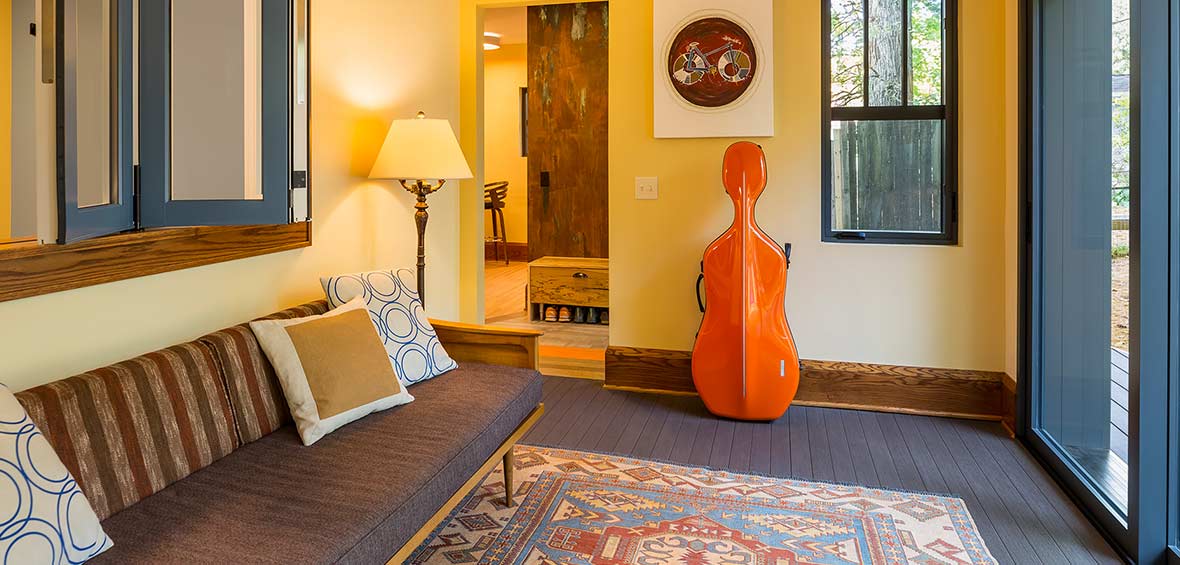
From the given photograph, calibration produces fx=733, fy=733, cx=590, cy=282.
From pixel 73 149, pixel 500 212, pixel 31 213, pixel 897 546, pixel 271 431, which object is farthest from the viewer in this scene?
pixel 500 212

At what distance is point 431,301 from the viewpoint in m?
3.92

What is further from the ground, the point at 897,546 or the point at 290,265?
the point at 290,265

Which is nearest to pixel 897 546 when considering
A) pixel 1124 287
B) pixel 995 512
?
pixel 995 512

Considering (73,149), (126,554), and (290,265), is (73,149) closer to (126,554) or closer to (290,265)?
(126,554)

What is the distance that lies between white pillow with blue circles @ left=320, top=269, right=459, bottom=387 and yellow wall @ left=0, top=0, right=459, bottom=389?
0.26m

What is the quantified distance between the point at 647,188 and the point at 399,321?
1.84 meters

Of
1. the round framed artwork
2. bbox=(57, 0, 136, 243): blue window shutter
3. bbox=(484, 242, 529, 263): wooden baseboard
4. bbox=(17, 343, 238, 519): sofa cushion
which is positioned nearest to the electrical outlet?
the round framed artwork

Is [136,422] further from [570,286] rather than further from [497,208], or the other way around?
[497,208]

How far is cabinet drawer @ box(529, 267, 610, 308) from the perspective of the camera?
Answer: 5.66 m

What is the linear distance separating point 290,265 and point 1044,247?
3.06 metres

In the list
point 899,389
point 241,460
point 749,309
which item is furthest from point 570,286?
point 241,460

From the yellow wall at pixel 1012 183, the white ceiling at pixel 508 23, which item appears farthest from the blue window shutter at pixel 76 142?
the white ceiling at pixel 508 23

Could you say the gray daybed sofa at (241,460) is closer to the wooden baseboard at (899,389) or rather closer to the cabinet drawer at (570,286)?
the wooden baseboard at (899,389)

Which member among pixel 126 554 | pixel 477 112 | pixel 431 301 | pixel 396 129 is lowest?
pixel 126 554
